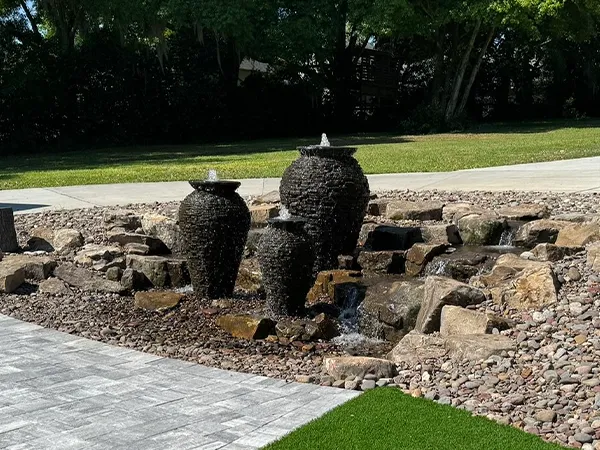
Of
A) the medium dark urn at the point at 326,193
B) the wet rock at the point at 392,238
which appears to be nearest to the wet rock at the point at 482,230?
the wet rock at the point at 392,238

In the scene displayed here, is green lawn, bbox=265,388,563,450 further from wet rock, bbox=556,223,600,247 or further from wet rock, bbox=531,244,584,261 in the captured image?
wet rock, bbox=556,223,600,247

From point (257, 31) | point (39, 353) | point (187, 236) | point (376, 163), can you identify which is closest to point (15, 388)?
point (39, 353)

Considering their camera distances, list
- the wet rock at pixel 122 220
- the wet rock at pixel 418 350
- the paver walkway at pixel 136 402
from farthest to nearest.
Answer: the wet rock at pixel 122 220
the wet rock at pixel 418 350
the paver walkway at pixel 136 402

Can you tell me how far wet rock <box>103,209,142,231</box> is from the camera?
1034 centimetres

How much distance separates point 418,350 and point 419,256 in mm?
2642

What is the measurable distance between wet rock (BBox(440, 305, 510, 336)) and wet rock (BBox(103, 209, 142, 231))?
214 inches

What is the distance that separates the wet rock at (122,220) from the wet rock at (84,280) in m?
1.78

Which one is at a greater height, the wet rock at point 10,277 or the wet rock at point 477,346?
the wet rock at point 10,277

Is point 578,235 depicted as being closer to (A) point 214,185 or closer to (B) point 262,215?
(A) point 214,185

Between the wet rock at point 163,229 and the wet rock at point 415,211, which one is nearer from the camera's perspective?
the wet rock at point 163,229

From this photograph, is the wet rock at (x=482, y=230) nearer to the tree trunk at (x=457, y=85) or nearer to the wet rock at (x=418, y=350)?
the wet rock at (x=418, y=350)

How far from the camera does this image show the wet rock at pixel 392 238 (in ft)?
28.4

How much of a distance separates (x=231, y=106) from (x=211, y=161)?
35.7ft

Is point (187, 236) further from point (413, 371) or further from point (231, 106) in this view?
point (231, 106)
